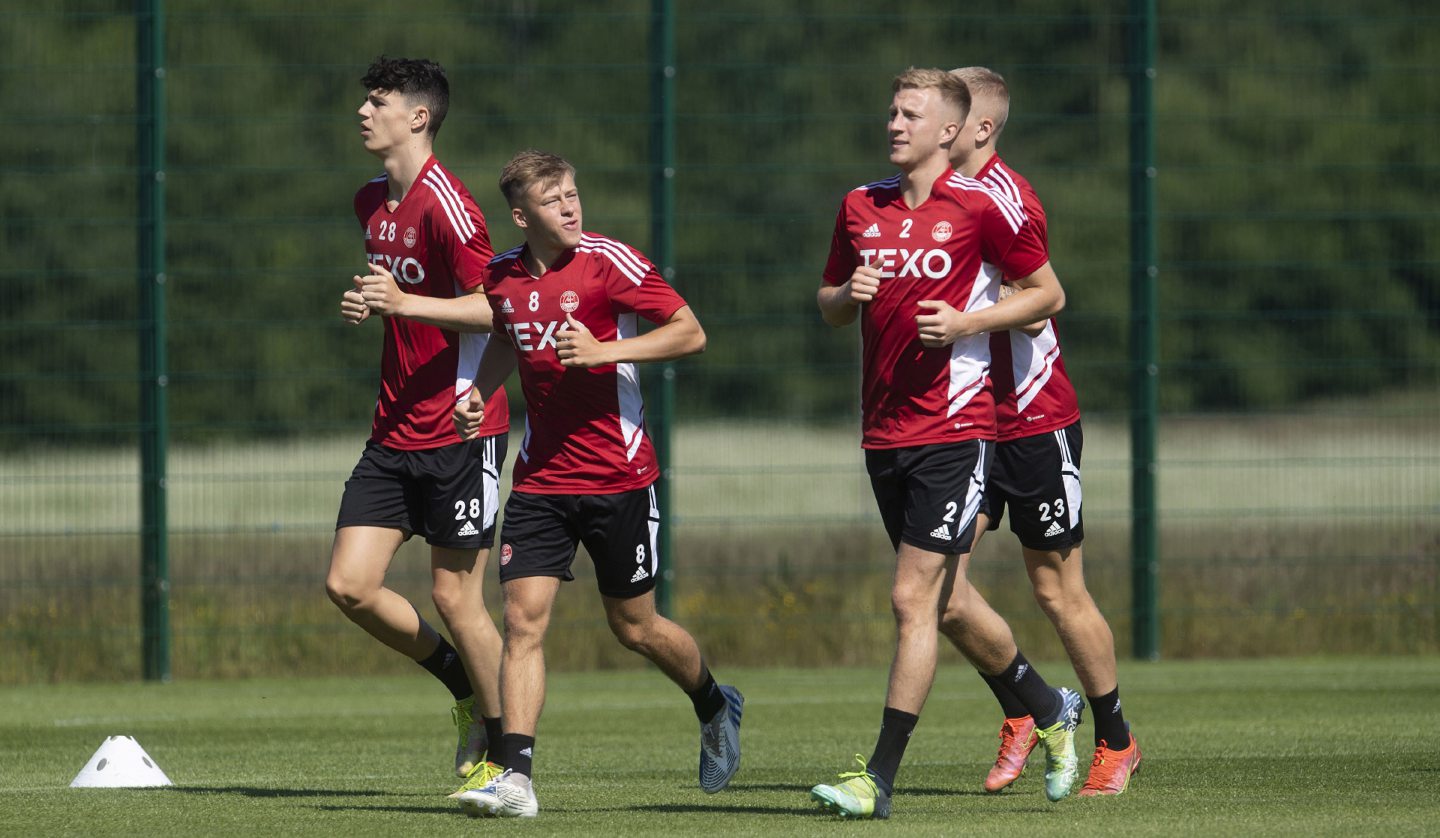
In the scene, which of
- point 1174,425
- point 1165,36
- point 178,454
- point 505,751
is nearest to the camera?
point 505,751

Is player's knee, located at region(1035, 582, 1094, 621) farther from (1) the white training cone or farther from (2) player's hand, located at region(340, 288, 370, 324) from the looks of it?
(1) the white training cone

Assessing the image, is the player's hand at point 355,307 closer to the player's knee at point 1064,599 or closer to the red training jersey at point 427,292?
the red training jersey at point 427,292

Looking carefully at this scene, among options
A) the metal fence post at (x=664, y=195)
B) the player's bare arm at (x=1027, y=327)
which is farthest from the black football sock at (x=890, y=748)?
the metal fence post at (x=664, y=195)

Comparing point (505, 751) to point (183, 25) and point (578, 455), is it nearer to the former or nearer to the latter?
point (578, 455)

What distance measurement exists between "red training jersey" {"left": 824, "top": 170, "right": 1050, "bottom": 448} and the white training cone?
2807 mm

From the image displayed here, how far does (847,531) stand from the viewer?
13.0 meters

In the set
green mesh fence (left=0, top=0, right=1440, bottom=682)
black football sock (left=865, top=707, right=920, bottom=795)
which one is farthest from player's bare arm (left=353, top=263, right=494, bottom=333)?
green mesh fence (left=0, top=0, right=1440, bottom=682)

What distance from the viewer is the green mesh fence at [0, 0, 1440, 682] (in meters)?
12.4

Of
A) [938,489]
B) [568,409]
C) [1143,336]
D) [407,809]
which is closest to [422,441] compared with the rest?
[568,409]

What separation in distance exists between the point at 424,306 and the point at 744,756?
8.18 ft

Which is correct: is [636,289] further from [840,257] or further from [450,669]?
[450,669]

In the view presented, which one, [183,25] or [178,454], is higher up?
[183,25]

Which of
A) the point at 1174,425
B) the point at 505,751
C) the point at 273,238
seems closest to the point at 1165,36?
the point at 1174,425

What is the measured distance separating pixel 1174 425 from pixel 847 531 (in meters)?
2.10
